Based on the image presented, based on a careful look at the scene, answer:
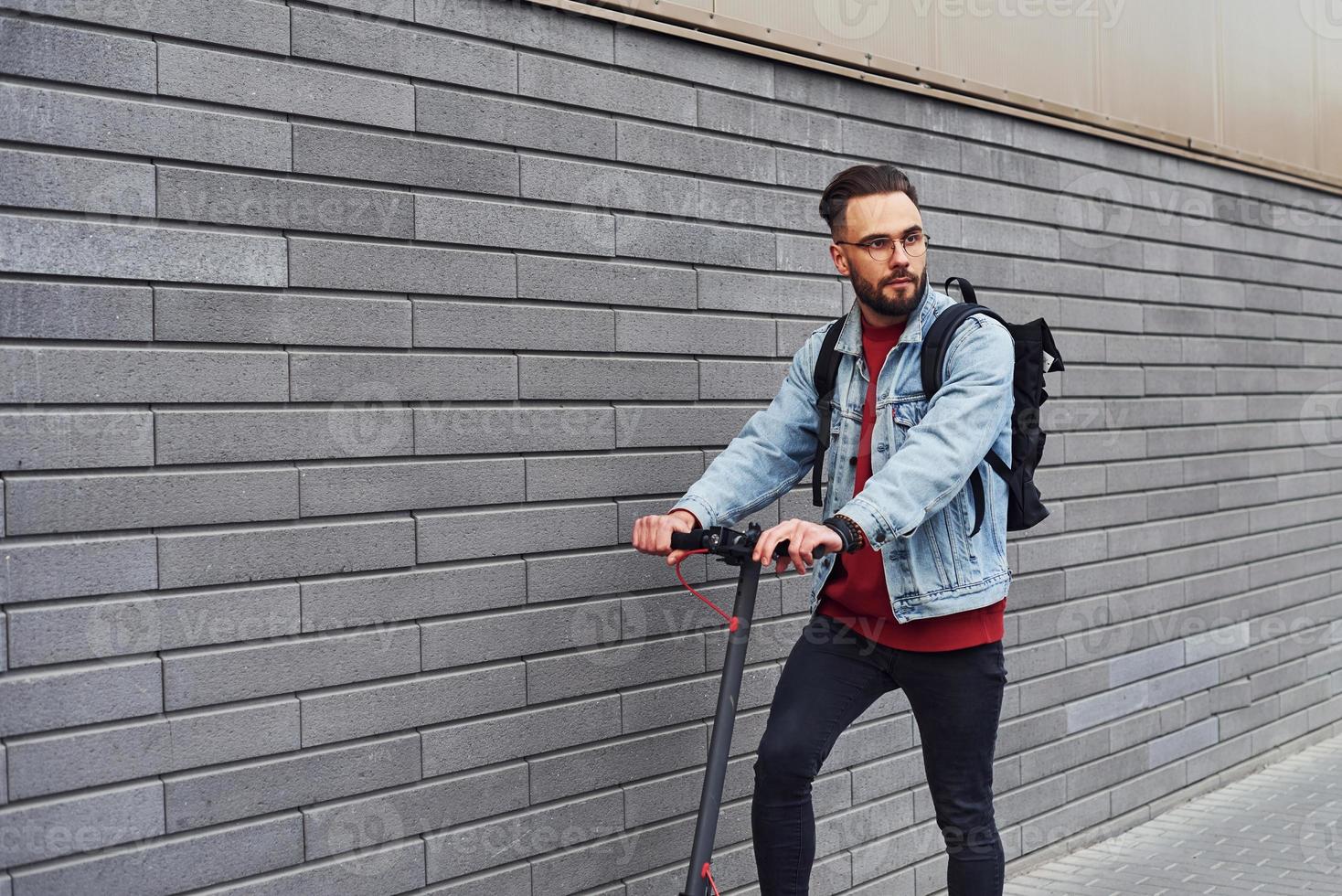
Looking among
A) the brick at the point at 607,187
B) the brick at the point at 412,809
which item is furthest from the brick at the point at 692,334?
the brick at the point at 412,809

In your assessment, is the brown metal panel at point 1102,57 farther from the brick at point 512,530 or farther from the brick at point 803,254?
the brick at point 512,530

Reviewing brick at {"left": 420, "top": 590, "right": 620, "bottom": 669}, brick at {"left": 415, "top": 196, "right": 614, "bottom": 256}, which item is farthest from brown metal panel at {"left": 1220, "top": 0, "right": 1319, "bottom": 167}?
brick at {"left": 420, "top": 590, "right": 620, "bottom": 669}

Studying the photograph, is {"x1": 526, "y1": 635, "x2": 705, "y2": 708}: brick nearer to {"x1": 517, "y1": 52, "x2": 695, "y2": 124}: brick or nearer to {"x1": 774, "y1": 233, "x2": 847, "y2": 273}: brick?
{"x1": 774, "y1": 233, "x2": 847, "y2": 273}: brick

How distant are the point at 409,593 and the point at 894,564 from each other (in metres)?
1.25

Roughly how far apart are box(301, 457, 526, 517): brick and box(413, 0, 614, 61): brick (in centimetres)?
116

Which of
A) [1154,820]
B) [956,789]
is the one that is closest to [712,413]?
Answer: [956,789]

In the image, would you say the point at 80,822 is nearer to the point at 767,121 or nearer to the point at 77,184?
the point at 77,184

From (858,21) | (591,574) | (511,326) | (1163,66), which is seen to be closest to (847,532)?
(591,574)

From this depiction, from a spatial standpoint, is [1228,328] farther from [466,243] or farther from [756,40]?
[466,243]

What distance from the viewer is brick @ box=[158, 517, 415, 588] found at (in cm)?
322

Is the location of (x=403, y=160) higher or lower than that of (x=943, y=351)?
higher

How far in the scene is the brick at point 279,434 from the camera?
126 inches

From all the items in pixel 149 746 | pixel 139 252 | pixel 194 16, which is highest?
pixel 194 16

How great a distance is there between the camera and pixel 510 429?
12.8 feet
